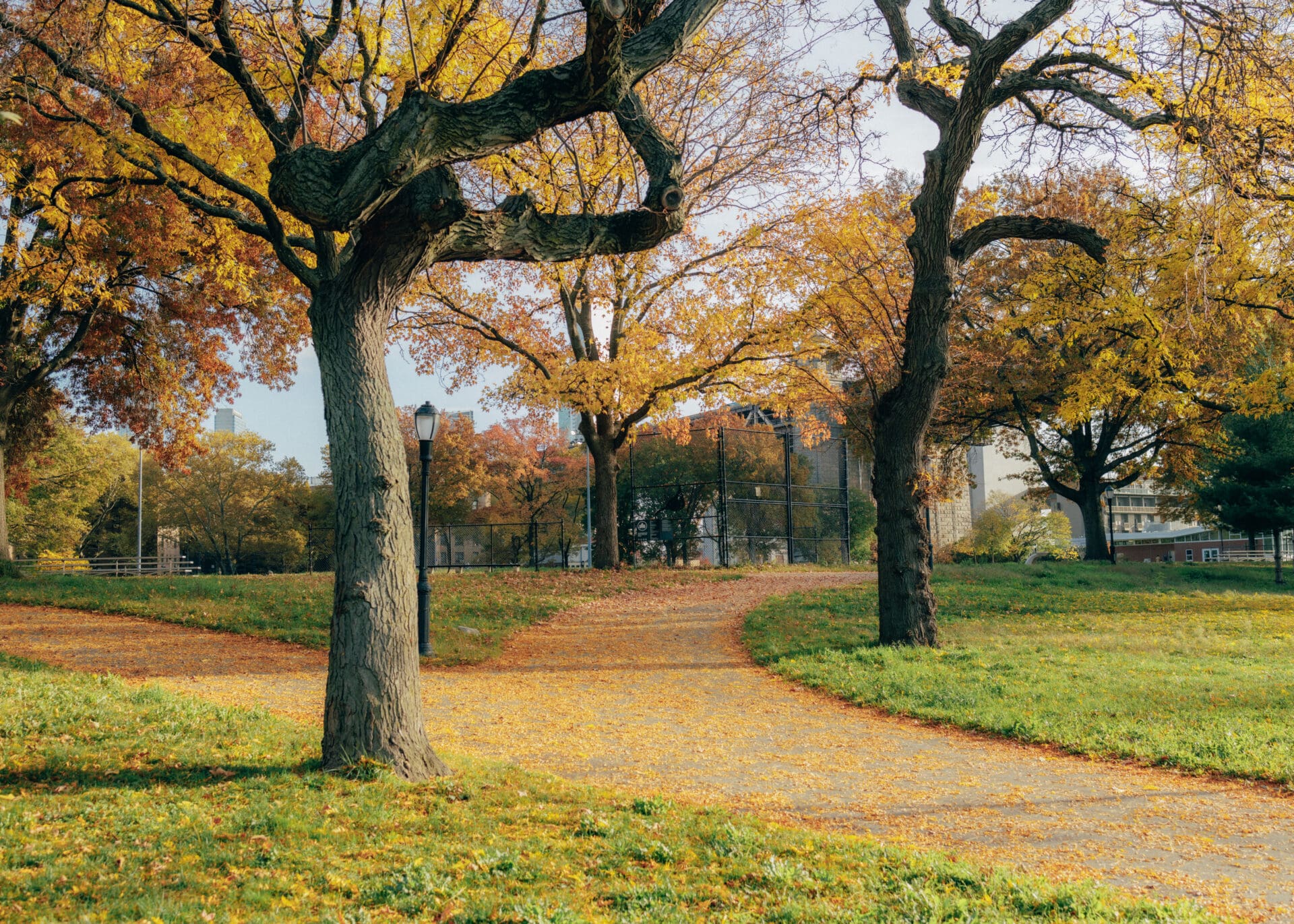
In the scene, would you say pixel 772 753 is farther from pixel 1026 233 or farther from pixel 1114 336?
pixel 1114 336

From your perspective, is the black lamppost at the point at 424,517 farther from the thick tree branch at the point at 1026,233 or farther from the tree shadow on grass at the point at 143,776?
the thick tree branch at the point at 1026,233

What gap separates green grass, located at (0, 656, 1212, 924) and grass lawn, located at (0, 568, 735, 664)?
629 cm

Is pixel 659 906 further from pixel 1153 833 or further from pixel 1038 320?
pixel 1038 320

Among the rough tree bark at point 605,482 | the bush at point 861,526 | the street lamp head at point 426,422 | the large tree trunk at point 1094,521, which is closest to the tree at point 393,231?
the street lamp head at point 426,422

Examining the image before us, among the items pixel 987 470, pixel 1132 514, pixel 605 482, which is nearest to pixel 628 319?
pixel 605 482

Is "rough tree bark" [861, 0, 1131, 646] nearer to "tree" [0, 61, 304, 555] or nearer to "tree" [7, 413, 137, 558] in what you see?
"tree" [0, 61, 304, 555]

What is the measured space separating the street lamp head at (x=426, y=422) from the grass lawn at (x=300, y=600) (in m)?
2.98

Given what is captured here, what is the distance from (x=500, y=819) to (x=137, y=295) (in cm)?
1985

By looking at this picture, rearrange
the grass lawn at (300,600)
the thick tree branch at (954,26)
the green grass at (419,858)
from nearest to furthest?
the green grass at (419,858) → the thick tree branch at (954,26) → the grass lawn at (300,600)

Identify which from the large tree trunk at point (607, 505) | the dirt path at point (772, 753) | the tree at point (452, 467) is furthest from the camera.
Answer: the tree at point (452, 467)

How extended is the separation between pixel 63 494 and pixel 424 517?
121ft

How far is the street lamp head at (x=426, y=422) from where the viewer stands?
12.5m

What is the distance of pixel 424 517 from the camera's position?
1291cm

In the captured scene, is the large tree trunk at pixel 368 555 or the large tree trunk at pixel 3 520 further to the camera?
the large tree trunk at pixel 3 520
